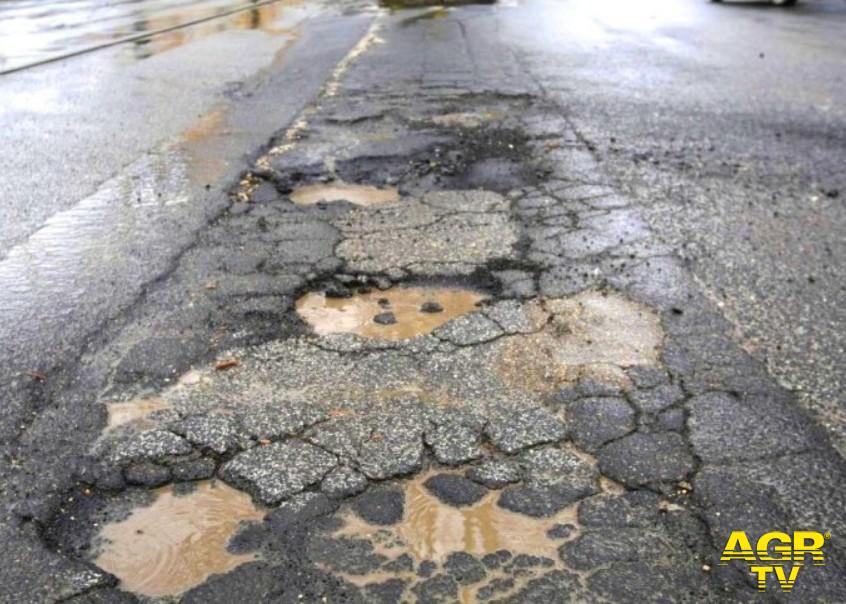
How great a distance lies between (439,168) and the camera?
562 centimetres

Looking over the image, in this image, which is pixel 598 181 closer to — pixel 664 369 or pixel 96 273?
pixel 664 369

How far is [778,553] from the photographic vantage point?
2238 millimetres

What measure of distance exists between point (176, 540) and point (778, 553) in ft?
5.55

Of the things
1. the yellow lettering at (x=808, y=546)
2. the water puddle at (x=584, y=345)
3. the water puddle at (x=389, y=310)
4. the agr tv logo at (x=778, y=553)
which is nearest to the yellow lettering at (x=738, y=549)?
the agr tv logo at (x=778, y=553)

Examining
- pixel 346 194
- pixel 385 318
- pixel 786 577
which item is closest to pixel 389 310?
pixel 385 318

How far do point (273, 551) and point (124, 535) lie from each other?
466 mm

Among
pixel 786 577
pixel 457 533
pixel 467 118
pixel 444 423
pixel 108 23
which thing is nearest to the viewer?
pixel 786 577

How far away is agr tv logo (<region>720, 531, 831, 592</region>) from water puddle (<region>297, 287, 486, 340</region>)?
1.60 meters

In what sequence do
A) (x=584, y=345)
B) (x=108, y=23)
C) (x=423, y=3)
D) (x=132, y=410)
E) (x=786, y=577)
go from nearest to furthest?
(x=786, y=577) < (x=132, y=410) < (x=584, y=345) < (x=108, y=23) < (x=423, y=3)

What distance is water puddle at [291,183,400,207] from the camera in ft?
16.6

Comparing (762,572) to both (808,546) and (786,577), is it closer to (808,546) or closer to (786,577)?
(786,577)

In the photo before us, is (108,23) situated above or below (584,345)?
above

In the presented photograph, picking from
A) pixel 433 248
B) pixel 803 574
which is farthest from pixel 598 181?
pixel 803 574

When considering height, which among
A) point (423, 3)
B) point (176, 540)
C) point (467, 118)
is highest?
point (423, 3)
